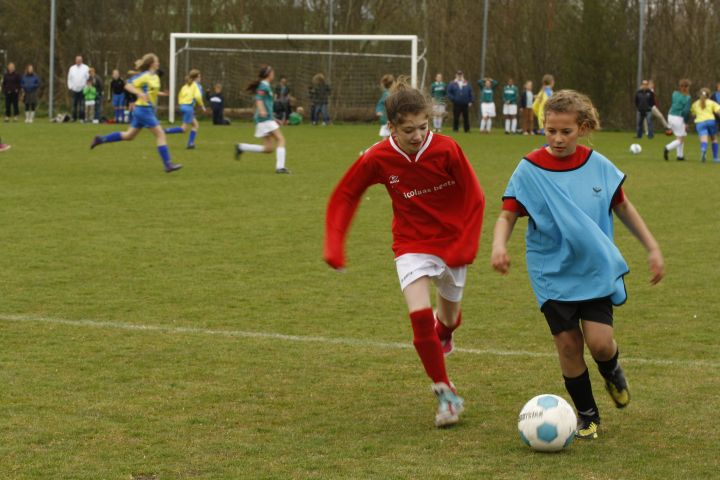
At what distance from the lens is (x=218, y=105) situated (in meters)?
35.3

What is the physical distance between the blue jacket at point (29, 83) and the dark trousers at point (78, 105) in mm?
1158

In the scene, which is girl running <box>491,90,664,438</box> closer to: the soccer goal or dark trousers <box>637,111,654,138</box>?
dark trousers <box>637,111,654,138</box>

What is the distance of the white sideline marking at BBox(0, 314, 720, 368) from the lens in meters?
6.34

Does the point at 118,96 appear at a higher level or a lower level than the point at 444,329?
higher

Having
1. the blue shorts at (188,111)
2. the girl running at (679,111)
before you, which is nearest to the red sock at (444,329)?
the girl running at (679,111)

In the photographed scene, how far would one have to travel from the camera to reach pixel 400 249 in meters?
5.46

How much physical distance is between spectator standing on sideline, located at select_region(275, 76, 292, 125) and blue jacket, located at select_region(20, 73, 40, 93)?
720cm

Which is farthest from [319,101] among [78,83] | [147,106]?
[147,106]

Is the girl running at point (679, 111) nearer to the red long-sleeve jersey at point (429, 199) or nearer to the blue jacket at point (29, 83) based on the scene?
the red long-sleeve jersey at point (429, 199)

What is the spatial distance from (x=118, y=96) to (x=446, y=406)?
1231 inches

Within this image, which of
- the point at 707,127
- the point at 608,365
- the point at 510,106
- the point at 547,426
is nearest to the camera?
the point at 547,426

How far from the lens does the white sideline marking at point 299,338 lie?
6.34m

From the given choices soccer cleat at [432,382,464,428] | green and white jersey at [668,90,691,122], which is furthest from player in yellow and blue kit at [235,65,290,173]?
soccer cleat at [432,382,464,428]

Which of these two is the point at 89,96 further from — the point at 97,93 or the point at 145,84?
the point at 145,84
